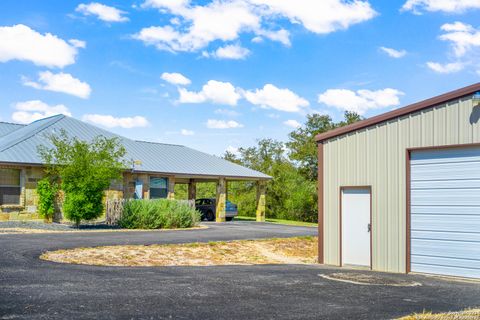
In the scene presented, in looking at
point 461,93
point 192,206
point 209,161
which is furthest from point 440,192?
point 209,161

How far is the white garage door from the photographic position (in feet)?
42.2

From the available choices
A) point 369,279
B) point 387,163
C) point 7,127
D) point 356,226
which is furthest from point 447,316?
point 7,127

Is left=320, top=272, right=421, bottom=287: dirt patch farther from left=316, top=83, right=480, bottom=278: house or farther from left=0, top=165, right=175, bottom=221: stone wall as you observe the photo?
left=0, top=165, right=175, bottom=221: stone wall

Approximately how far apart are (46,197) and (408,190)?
1850 cm

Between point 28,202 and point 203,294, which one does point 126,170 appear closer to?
point 28,202

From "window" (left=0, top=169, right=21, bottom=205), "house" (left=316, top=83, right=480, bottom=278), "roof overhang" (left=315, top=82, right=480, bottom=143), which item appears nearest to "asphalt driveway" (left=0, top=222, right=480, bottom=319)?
"house" (left=316, top=83, right=480, bottom=278)

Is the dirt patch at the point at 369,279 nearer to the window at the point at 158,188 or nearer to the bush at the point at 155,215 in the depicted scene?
the bush at the point at 155,215

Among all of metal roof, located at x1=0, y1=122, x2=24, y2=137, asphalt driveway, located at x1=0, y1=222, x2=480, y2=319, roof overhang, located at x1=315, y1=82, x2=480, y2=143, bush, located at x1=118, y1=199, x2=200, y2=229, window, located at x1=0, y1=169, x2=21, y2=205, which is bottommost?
asphalt driveway, located at x1=0, y1=222, x2=480, y2=319

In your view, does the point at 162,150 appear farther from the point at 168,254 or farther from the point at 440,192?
the point at 440,192

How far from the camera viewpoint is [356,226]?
15008mm

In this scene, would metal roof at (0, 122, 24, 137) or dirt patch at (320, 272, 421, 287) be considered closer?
dirt patch at (320, 272, 421, 287)

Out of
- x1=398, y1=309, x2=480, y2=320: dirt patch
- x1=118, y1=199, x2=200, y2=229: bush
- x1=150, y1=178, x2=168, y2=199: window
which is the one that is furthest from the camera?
x1=150, y1=178, x2=168, y2=199: window

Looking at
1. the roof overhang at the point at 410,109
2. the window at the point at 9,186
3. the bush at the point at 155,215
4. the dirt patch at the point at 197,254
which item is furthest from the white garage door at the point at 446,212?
the window at the point at 9,186

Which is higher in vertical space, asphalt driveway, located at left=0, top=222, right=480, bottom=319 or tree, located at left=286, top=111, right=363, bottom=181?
tree, located at left=286, top=111, right=363, bottom=181
